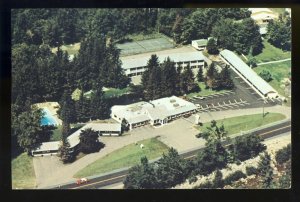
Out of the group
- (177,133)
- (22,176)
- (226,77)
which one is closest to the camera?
(22,176)

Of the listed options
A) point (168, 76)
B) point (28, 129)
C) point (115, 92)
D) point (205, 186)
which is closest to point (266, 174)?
point (205, 186)

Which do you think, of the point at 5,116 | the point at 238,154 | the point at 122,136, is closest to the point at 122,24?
the point at 122,136

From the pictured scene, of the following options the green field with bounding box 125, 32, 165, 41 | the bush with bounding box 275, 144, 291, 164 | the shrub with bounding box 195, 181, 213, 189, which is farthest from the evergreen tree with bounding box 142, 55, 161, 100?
the bush with bounding box 275, 144, 291, 164

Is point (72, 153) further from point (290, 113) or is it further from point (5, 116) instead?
point (290, 113)

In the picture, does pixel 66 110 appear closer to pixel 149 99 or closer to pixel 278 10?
pixel 149 99

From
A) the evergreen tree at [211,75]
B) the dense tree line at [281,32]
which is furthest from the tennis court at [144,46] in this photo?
→ the dense tree line at [281,32]

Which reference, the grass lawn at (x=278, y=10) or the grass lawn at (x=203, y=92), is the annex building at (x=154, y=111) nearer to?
the grass lawn at (x=203, y=92)
